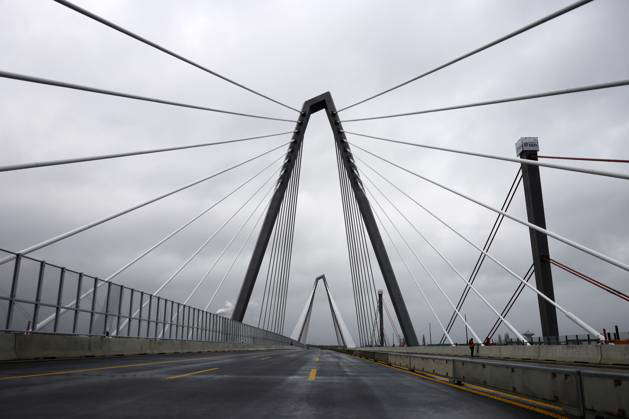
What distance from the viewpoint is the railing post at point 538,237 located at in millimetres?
25531

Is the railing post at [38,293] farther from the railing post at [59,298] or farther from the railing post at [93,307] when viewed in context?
the railing post at [93,307]

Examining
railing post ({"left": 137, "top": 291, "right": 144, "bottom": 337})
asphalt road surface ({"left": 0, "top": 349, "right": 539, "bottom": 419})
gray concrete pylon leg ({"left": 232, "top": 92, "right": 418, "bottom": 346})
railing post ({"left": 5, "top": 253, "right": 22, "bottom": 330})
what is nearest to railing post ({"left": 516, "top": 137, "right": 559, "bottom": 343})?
gray concrete pylon leg ({"left": 232, "top": 92, "right": 418, "bottom": 346})

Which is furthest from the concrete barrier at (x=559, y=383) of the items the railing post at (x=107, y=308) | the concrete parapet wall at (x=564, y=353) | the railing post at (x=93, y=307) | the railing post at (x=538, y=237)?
the railing post at (x=538, y=237)

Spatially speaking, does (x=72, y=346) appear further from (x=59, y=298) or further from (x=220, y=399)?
(x=220, y=399)

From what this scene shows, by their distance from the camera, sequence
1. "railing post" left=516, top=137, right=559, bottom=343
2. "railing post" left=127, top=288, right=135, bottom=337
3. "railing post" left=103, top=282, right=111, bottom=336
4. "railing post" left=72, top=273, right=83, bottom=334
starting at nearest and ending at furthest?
"railing post" left=72, top=273, right=83, bottom=334, "railing post" left=103, top=282, right=111, bottom=336, "railing post" left=127, top=288, right=135, bottom=337, "railing post" left=516, top=137, right=559, bottom=343

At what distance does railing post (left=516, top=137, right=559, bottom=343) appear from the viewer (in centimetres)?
2553

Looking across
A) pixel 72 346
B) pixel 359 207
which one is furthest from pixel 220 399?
pixel 359 207

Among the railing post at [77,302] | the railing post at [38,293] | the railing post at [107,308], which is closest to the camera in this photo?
the railing post at [38,293]

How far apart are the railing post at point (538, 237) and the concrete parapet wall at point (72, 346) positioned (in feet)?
63.8

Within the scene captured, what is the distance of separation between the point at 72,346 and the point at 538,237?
22796 millimetres

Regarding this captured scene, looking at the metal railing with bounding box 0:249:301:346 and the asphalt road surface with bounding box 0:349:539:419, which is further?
the metal railing with bounding box 0:249:301:346

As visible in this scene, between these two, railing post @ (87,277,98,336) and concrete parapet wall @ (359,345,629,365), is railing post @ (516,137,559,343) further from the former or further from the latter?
railing post @ (87,277,98,336)

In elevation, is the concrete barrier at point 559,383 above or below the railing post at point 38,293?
below

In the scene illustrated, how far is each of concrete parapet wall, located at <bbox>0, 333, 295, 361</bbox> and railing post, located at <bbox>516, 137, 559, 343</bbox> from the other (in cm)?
1943
